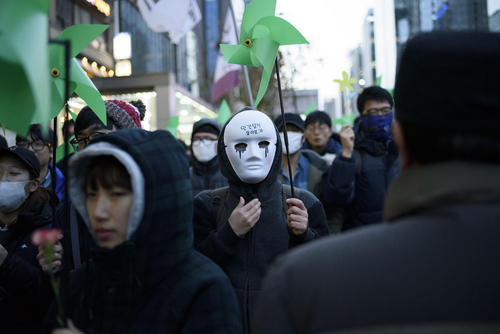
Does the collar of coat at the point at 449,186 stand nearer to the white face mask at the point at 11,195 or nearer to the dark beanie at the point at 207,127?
the white face mask at the point at 11,195

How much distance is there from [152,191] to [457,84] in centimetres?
108

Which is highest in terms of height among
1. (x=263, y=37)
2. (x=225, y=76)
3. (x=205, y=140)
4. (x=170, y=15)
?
(x=170, y=15)

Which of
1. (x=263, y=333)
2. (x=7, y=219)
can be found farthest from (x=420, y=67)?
(x=7, y=219)

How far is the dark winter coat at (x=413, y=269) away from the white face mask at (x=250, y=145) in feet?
5.65

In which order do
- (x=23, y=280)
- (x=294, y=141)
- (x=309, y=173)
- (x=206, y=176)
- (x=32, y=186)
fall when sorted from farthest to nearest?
(x=206, y=176) → (x=294, y=141) → (x=309, y=173) → (x=32, y=186) → (x=23, y=280)

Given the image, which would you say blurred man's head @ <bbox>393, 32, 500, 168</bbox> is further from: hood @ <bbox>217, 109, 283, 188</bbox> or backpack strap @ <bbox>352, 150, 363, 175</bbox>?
backpack strap @ <bbox>352, 150, 363, 175</bbox>

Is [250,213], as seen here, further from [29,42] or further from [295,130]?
[295,130]

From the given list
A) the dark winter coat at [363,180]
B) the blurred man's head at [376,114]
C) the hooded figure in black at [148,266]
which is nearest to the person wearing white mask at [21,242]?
the hooded figure in black at [148,266]

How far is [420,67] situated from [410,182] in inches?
11.0

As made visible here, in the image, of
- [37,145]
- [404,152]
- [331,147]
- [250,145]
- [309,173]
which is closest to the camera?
[404,152]

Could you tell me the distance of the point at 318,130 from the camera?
18.9 ft

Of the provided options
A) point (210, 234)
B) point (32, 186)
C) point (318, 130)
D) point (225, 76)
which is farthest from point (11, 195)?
point (225, 76)

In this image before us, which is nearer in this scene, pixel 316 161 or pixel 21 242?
pixel 21 242

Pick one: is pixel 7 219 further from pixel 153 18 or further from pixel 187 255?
pixel 153 18
